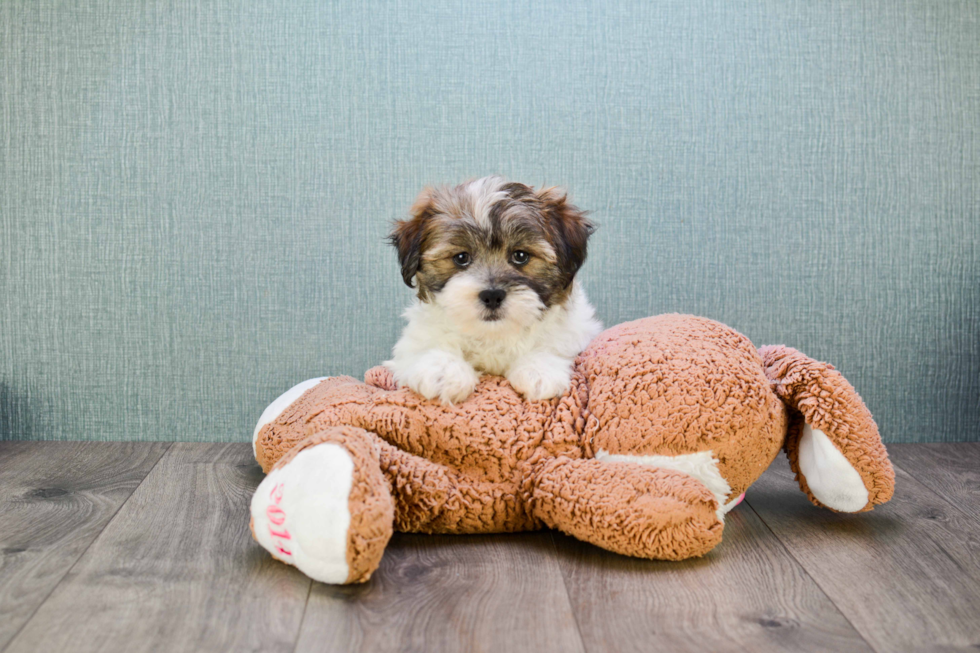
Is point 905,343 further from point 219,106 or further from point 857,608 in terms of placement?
point 219,106

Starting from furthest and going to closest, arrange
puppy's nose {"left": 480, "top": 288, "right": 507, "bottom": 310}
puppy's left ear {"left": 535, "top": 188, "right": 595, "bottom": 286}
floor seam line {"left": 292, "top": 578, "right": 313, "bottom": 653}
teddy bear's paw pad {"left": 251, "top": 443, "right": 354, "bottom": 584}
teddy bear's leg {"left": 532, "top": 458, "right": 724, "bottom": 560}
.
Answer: puppy's left ear {"left": 535, "top": 188, "right": 595, "bottom": 286}
puppy's nose {"left": 480, "top": 288, "right": 507, "bottom": 310}
teddy bear's leg {"left": 532, "top": 458, "right": 724, "bottom": 560}
teddy bear's paw pad {"left": 251, "top": 443, "right": 354, "bottom": 584}
floor seam line {"left": 292, "top": 578, "right": 313, "bottom": 653}

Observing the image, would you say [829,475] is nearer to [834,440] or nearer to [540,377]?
[834,440]

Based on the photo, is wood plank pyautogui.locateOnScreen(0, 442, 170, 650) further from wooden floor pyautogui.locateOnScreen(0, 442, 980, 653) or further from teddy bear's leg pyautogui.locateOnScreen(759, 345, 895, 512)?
teddy bear's leg pyautogui.locateOnScreen(759, 345, 895, 512)

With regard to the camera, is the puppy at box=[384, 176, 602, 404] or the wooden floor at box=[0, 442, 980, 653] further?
the puppy at box=[384, 176, 602, 404]

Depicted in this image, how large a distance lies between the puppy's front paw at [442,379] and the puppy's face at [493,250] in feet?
0.33

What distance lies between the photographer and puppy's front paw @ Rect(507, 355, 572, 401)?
6.34 feet

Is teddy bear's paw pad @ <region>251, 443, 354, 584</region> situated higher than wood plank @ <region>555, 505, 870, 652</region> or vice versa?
teddy bear's paw pad @ <region>251, 443, 354, 584</region>

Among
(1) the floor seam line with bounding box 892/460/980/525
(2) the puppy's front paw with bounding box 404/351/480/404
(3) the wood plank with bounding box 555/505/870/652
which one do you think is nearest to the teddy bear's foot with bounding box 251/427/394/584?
(2) the puppy's front paw with bounding box 404/351/480/404

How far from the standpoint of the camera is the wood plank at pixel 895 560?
4.80 ft

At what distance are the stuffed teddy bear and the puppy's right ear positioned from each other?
0.99ft

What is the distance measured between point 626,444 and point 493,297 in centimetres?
44

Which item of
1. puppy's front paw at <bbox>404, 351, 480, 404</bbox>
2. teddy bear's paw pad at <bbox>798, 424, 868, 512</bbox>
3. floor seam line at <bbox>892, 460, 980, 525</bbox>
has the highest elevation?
puppy's front paw at <bbox>404, 351, 480, 404</bbox>

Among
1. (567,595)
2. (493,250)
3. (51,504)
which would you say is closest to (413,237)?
(493,250)

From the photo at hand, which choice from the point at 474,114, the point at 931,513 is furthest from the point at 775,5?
the point at 931,513
